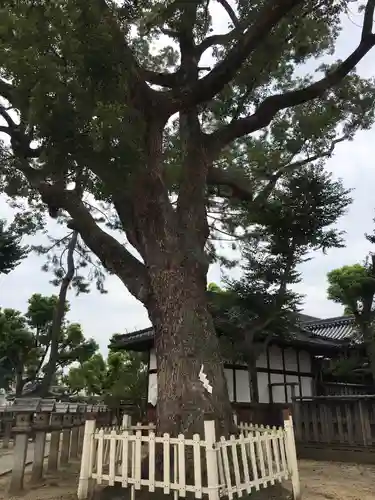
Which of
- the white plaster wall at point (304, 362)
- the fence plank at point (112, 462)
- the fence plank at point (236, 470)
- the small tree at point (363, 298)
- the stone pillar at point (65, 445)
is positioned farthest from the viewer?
the white plaster wall at point (304, 362)

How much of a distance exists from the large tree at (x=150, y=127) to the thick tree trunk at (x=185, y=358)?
0.01 meters

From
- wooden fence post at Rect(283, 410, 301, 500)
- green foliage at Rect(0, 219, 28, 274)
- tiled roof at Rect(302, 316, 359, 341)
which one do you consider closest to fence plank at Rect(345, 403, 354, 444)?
wooden fence post at Rect(283, 410, 301, 500)

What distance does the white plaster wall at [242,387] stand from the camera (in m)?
10.7

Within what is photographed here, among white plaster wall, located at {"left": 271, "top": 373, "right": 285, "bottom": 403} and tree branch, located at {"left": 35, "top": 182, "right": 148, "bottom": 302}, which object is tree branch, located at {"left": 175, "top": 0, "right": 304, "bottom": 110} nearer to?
tree branch, located at {"left": 35, "top": 182, "right": 148, "bottom": 302}

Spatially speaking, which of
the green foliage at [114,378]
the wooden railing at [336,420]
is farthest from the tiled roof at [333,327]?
the wooden railing at [336,420]

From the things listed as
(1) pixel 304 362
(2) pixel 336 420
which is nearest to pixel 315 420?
(2) pixel 336 420

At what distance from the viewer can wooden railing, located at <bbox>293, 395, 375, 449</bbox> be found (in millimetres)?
7695

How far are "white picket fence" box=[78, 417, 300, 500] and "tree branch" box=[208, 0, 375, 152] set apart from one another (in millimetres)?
4138

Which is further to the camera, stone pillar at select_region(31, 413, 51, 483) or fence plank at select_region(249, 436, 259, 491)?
stone pillar at select_region(31, 413, 51, 483)

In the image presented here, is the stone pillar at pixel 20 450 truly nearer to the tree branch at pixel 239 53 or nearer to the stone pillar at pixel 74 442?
the stone pillar at pixel 74 442

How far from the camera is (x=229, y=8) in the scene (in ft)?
23.4

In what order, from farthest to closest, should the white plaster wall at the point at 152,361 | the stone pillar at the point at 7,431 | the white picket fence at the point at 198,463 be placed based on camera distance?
the white plaster wall at the point at 152,361 < the stone pillar at the point at 7,431 < the white picket fence at the point at 198,463

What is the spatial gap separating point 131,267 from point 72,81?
2.38 m

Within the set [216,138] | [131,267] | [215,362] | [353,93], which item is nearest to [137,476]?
[215,362]
